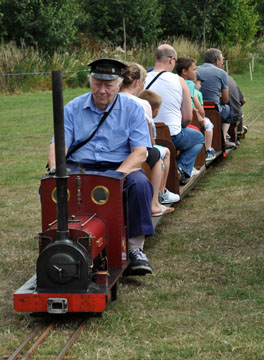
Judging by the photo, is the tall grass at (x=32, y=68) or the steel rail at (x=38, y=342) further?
the tall grass at (x=32, y=68)

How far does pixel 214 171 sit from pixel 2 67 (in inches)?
573

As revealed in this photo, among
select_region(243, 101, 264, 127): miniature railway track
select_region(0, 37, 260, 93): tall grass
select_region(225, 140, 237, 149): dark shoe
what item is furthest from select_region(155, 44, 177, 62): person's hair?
select_region(0, 37, 260, 93): tall grass

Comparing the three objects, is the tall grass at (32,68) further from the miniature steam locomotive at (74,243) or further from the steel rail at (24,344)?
the steel rail at (24,344)

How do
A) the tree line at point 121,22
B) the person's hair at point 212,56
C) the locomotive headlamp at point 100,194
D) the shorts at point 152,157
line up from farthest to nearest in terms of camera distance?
1. the tree line at point 121,22
2. the person's hair at point 212,56
3. the shorts at point 152,157
4. the locomotive headlamp at point 100,194

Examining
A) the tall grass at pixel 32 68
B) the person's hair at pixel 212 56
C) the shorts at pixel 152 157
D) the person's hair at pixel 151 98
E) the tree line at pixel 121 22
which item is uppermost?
the person's hair at pixel 151 98

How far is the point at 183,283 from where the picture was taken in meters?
5.17

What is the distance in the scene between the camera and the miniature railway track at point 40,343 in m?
3.92

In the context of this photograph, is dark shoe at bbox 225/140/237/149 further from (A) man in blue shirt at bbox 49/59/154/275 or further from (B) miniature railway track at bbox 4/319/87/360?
(B) miniature railway track at bbox 4/319/87/360

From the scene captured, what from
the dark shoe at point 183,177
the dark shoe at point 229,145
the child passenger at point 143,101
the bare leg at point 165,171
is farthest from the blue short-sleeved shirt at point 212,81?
the child passenger at point 143,101

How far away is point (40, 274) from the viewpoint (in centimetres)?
438

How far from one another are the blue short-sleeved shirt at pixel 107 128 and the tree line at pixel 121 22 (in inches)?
998

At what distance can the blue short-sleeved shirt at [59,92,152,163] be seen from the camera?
5.27 metres

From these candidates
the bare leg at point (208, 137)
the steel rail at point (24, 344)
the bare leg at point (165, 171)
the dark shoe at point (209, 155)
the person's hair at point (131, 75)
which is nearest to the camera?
the steel rail at point (24, 344)

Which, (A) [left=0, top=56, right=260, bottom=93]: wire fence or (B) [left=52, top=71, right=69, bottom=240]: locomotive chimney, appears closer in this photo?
(B) [left=52, top=71, right=69, bottom=240]: locomotive chimney
